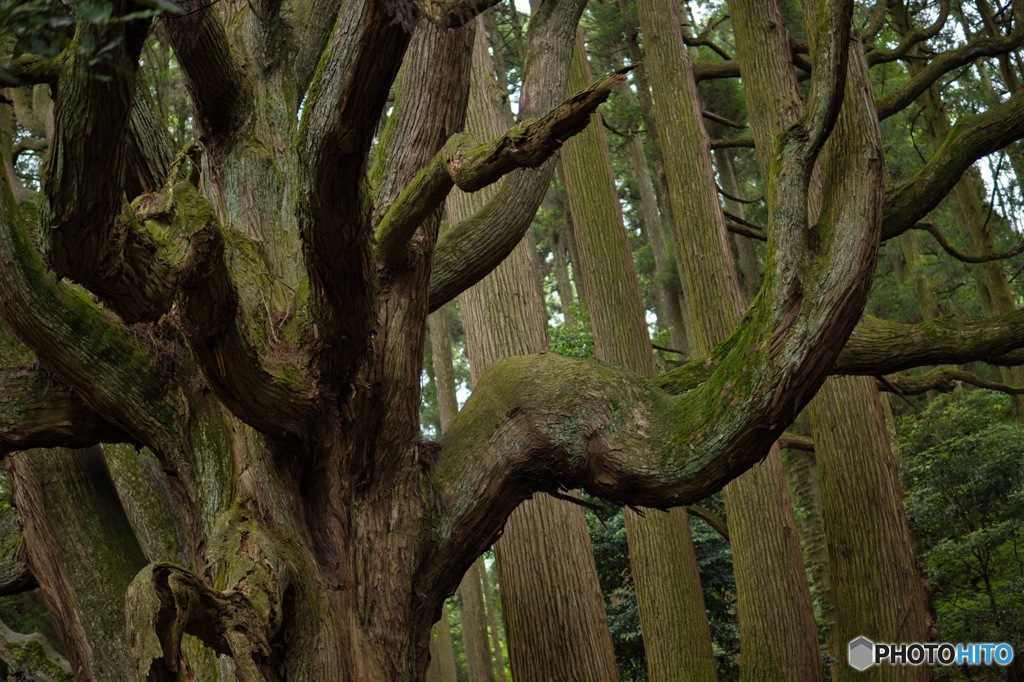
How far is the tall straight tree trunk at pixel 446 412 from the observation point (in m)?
17.3

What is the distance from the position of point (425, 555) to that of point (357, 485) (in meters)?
0.45

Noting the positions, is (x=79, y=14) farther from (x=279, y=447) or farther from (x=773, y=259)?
(x=773, y=259)

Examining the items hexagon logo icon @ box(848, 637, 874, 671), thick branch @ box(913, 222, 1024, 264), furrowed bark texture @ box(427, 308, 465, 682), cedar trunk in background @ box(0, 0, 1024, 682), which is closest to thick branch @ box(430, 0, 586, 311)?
cedar trunk in background @ box(0, 0, 1024, 682)

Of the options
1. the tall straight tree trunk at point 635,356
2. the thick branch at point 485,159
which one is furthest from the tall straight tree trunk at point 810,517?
the thick branch at point 485,159

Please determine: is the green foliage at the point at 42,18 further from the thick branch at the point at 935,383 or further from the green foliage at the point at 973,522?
the green foliage at the point at 973,522

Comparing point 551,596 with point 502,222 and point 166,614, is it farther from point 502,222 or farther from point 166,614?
point 166,614

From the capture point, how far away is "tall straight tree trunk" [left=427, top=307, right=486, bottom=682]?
17.3 metres

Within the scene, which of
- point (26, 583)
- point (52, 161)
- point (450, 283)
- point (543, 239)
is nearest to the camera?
point (52, 161)

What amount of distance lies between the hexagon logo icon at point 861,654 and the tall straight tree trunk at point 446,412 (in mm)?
9950

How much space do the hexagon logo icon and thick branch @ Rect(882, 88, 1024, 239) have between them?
12.2ft

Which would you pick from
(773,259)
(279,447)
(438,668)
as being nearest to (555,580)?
(279,447)

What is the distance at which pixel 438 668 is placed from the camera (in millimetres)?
19391

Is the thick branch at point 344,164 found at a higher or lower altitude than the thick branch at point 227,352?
higher

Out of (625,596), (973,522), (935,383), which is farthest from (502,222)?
(973,522)
